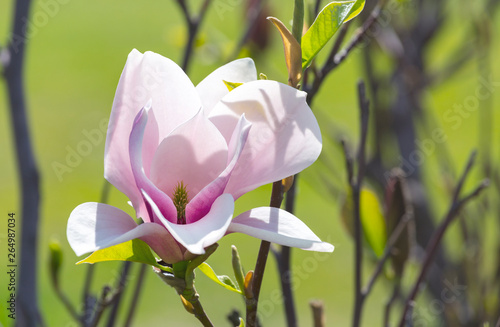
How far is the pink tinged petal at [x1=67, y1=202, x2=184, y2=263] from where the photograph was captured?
1.11 feet

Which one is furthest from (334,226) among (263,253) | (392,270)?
(263,253)

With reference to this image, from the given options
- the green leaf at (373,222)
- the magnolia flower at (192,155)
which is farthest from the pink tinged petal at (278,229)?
the green leaf at (373,222)

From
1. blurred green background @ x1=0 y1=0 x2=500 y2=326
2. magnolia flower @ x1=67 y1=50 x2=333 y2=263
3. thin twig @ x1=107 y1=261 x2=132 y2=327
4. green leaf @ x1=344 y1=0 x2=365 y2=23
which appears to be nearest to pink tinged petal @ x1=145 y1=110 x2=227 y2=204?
magnolia flower @ x1=67 y1=50 x2=333 y2=263

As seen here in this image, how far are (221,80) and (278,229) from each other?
0.43 ft

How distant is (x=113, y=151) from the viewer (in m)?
0.39

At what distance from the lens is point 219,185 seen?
38 cm

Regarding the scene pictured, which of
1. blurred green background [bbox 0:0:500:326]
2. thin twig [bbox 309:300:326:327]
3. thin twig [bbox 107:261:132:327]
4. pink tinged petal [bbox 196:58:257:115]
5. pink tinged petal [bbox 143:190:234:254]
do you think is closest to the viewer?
pink tinged petal [bbox 143:190:234:254]

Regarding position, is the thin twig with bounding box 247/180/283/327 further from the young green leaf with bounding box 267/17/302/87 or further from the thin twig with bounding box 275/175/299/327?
the thin twig with bounding box 275/175/299/327

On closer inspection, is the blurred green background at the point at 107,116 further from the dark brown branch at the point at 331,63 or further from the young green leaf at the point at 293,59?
the young green leaf at the point at 293,59

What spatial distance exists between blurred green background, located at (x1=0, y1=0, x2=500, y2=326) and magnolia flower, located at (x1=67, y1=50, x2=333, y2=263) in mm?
392

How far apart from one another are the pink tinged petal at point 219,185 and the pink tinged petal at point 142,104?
0.11 feet

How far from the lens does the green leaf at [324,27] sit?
429 mm

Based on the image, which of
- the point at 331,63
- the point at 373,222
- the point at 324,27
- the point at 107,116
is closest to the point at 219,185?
the point at 324,27

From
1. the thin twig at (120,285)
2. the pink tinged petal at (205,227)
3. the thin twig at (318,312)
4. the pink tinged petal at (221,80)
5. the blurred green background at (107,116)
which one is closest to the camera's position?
the pink tinged petal at (205,227)
